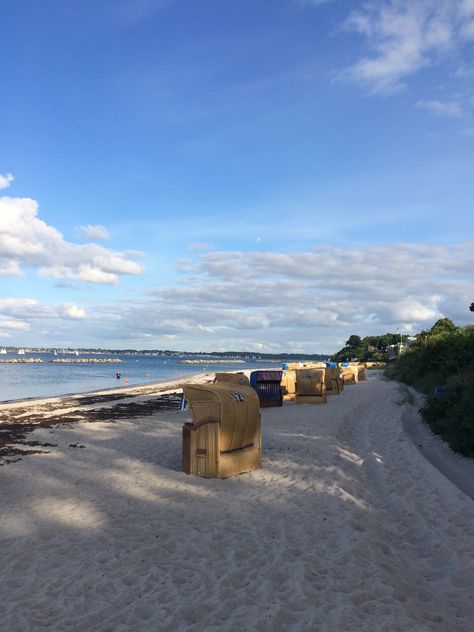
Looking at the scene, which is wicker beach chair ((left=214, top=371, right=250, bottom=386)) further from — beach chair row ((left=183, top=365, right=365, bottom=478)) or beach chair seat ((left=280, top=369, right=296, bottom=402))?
beach chair row ((left=183, top=365, right=365, bottom=478))

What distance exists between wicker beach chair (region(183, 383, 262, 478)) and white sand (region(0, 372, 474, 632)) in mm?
342

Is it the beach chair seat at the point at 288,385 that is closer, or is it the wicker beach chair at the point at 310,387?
the wicker beach chair at the point at 310,387

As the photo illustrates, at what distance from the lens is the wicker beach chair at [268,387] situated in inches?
867

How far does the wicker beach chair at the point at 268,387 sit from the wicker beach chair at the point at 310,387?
3.21ft

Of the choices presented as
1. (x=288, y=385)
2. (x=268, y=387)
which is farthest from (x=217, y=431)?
(x=288, y=385)

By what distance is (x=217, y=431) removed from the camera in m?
8.95

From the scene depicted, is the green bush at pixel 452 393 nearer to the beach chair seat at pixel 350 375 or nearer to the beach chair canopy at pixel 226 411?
the beach chair canopy at pixel 226 411

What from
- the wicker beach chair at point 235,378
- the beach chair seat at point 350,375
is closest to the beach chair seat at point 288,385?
the wicker beach chair at point 235,378

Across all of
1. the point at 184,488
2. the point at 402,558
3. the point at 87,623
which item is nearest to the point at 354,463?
the point at 184,488

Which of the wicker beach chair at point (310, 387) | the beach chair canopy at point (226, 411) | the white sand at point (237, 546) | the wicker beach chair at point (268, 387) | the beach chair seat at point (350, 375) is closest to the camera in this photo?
the white sand at point (237, 546)

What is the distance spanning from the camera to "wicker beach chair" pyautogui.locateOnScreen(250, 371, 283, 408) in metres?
22.0

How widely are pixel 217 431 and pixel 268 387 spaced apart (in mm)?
13511

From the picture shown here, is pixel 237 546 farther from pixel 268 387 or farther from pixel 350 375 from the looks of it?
pixel 350 375

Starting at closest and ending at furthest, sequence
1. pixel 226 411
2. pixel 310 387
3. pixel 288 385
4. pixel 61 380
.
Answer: pixel 226 411, pixel 310 387, pixel 288 385, pixel 61 380
